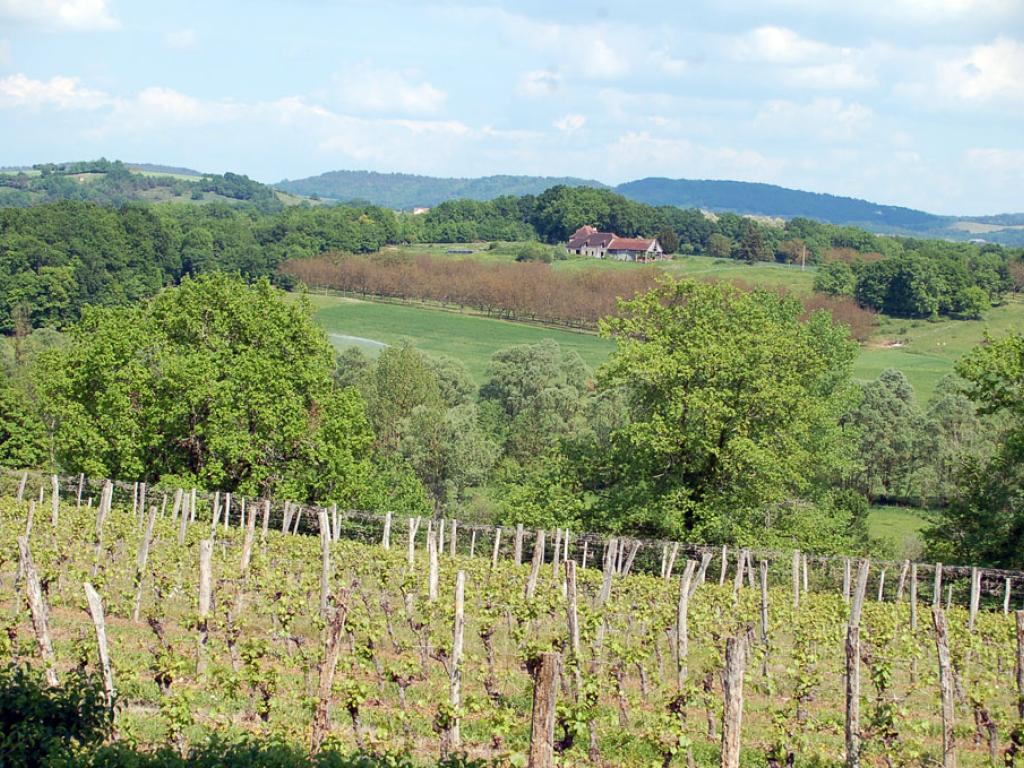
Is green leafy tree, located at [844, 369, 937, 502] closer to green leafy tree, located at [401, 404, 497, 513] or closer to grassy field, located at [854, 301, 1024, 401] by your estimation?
grassy field, located at [854, 301, 1024, 401]

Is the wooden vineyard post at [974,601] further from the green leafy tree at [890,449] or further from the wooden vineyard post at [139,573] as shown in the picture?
the green leafy tree at [890,449]

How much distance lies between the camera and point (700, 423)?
1204 inches

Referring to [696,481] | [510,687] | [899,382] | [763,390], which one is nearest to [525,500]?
[696,481]

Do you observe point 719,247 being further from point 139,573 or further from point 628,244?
point 139,573

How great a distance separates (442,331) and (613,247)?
212ft

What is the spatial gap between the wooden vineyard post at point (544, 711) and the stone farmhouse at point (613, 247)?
14824 cm

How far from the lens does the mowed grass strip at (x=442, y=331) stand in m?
94.8

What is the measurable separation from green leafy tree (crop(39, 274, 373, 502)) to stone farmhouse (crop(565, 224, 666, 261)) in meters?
124

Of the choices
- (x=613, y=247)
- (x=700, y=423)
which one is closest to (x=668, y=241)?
(x=613, y=247)

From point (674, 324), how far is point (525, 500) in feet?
23.4

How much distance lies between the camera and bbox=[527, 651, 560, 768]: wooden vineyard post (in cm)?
987

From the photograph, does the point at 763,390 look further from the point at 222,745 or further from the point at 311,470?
the point at 222,745

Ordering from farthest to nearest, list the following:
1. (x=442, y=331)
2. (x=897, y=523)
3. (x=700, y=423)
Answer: (x=442, y=331), (x=897, y=523), (x=700, y=423)

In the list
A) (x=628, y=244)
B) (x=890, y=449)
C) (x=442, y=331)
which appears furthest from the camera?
(x=628, y=244)
